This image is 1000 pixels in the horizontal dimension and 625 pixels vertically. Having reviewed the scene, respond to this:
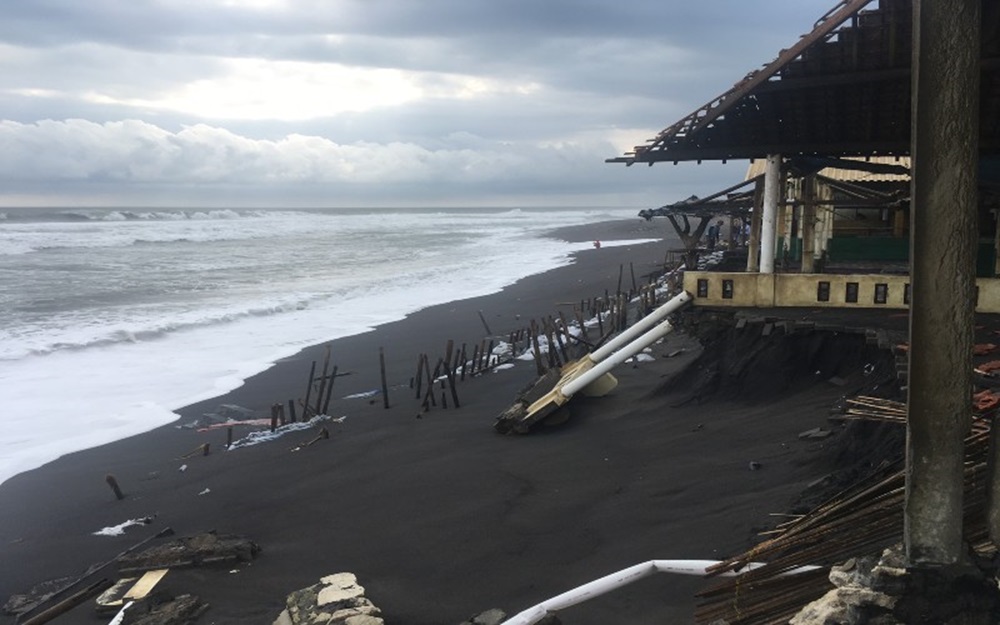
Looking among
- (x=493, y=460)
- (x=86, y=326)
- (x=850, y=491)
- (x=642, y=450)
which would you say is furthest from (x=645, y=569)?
(x=86, y=326)

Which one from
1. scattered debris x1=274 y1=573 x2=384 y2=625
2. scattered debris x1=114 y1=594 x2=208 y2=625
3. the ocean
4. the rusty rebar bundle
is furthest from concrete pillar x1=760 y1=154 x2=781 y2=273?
the ocean

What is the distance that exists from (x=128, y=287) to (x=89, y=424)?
2229cm

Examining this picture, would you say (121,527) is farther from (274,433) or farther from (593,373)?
(593,373)

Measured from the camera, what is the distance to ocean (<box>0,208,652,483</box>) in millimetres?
16531

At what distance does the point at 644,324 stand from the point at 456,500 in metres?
4.48

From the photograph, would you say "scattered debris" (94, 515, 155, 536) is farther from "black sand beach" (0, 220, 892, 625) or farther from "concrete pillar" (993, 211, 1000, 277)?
"concrete pillar" (993, 211, 1000, 277)

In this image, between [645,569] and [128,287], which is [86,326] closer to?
[128,287]

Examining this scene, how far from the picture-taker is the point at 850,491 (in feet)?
17.8

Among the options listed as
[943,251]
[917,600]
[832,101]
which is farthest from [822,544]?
[832,101]

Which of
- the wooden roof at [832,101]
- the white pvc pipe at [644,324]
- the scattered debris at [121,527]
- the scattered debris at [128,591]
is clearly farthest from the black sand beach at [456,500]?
the wooden roof at [832,101]

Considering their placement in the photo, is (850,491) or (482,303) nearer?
(850,491)

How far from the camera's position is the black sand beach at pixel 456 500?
748 centimetres

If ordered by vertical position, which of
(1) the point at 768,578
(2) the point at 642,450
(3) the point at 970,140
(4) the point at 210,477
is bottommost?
(4) the point at 210,477

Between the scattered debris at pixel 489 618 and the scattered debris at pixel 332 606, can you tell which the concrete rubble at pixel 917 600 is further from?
the scattered debris at pixel 332 606
